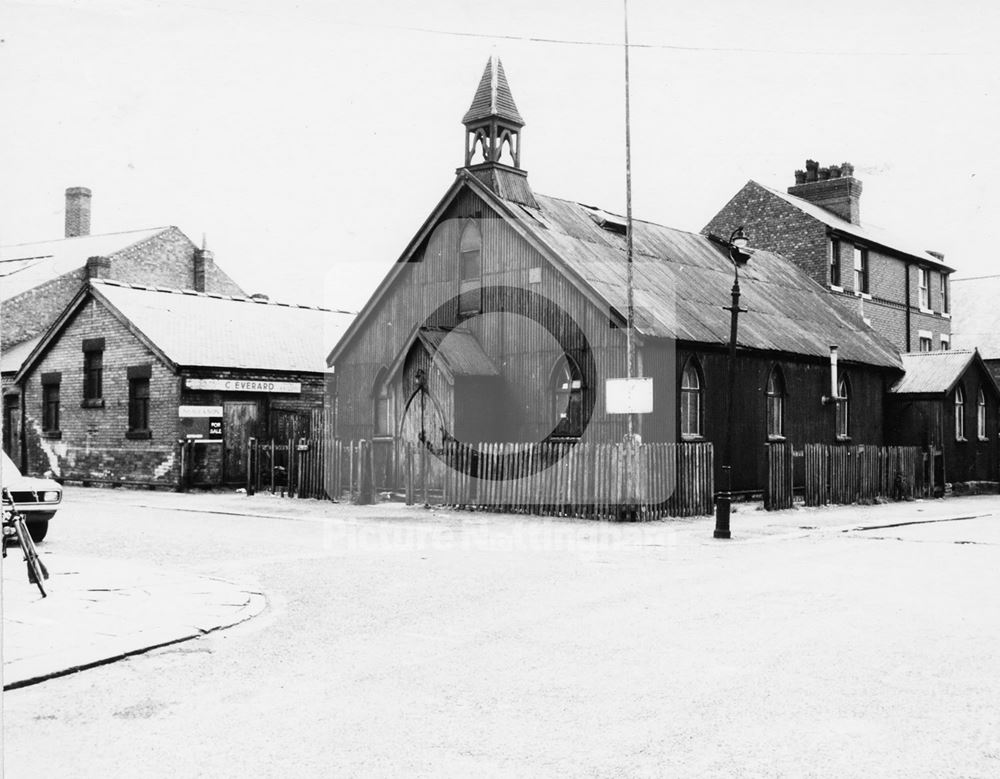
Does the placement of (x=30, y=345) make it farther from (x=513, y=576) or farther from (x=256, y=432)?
(x=513, y=576)

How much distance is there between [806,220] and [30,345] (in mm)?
28158

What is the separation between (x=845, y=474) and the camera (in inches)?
974

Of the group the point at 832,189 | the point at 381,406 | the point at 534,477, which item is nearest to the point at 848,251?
the point at 832,189

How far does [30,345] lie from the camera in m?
38.3

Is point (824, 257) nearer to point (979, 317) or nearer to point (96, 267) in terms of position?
point (979, 317)

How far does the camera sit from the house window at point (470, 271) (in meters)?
25.5

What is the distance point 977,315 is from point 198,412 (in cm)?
3590

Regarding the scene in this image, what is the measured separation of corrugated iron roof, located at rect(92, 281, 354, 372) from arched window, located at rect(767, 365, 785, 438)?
46.0 feet

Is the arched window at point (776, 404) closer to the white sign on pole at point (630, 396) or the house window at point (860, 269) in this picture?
the white sign on pole at point (630, 396)

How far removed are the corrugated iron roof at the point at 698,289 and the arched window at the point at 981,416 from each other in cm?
292

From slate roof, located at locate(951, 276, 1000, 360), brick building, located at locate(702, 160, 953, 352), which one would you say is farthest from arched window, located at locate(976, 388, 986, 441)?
slate roof, located at locate(951, 276, 1000, 360)

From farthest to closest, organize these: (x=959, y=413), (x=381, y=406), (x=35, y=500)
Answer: (x=959, y=413)
(x=381, y=406)
(x=35, y=500)

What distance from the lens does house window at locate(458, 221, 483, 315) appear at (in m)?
25.5

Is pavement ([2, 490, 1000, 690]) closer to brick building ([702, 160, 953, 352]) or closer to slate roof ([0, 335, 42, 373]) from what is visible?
brick building ([702, 160, 953, 352])
